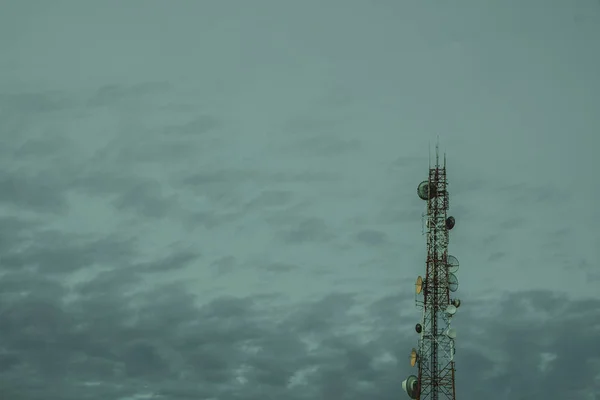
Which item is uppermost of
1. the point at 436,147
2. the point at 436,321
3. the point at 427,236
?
the point at 436,147

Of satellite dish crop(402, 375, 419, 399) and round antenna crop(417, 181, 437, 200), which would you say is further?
round antenna crop(417, 181, 437, 200)

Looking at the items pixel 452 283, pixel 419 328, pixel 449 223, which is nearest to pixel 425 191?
pixel 449 223

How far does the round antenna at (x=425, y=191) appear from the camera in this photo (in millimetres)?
117931

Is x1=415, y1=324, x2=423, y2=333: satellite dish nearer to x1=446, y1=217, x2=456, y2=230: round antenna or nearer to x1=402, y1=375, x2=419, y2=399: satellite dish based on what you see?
x1=402, y1=375, x2=419, y2=399: satellite dish

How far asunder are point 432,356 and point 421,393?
3.94 m

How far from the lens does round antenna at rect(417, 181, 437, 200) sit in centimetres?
11793

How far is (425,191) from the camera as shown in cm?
11906

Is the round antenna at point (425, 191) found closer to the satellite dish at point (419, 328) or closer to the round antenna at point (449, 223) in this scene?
the round antenna at point (449, 223)

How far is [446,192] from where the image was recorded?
11825 centimetres

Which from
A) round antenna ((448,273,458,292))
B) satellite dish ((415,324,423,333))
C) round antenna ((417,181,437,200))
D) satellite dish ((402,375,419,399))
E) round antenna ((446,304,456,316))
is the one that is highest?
round antenna ((417,181,437,200))

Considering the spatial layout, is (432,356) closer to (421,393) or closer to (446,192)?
(421,393)

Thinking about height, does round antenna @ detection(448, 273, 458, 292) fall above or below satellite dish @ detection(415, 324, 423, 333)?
above

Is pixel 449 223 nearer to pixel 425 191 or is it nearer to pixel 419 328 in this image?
pixel 425 191

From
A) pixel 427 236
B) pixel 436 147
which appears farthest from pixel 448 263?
pixel 436 147
